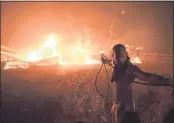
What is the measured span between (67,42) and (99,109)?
6.56m

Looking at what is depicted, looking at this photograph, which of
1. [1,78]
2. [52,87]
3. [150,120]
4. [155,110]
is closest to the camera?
[150,120]

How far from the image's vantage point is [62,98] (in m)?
9.05

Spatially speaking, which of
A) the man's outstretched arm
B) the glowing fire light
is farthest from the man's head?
the glowing fire light

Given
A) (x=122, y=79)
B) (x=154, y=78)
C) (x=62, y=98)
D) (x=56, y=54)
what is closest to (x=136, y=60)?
(x=56, y=54)

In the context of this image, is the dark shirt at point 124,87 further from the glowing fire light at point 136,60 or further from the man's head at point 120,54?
the glowing fire light at point 136,60

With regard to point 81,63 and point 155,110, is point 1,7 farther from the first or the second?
point 155,110

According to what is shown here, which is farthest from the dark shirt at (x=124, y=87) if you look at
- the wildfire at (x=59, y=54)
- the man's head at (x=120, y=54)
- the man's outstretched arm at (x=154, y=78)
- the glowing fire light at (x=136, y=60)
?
the glowing fire light at (x=136, y=60)

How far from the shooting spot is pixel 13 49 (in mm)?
14273

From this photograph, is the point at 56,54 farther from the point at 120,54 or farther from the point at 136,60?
the point at 120,54

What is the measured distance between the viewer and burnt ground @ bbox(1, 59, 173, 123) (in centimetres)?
776

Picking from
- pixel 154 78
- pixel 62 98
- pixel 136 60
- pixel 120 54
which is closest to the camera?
pixel 154 78

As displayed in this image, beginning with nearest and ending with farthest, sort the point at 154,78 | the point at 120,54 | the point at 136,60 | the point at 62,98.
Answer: the point at 154,78
the point at 120,54
the point at 62,98
the point at 136,60

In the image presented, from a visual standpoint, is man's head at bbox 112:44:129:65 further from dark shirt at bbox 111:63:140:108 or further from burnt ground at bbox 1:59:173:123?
burnt ground at bbox 1:59:173:123

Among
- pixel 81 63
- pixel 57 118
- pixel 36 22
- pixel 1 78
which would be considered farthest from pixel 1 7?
pixel 57 118
